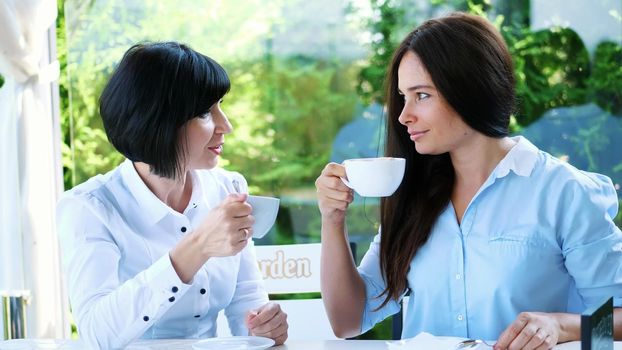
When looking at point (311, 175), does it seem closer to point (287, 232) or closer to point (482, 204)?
point (287, 232)

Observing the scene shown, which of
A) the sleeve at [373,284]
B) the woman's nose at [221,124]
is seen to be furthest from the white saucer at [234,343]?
the woman's nose at [221,124]

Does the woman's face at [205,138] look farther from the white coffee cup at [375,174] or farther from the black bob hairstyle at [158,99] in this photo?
the white coffee cup at [375,174]

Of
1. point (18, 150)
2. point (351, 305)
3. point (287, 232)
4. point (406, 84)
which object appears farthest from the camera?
point (287, 232)

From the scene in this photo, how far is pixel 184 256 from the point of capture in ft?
6.47

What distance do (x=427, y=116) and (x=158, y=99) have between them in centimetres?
67

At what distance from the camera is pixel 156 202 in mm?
2309

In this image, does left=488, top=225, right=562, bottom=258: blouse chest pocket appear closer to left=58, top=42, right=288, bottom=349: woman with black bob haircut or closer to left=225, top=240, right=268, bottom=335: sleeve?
left=58, top=42, right=288, bottom=349: woman with black bob haircut

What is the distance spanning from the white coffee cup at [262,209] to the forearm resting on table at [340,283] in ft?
1.03

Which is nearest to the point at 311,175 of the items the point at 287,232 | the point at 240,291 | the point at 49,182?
the point at 287,232

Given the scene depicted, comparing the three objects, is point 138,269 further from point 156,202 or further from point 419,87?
point 419,87

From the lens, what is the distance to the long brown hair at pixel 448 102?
215 cm

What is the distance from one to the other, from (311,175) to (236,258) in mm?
1734

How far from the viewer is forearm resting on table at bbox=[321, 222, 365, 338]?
2311 mm

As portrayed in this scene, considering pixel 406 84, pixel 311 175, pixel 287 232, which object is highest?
pixel 406 84
